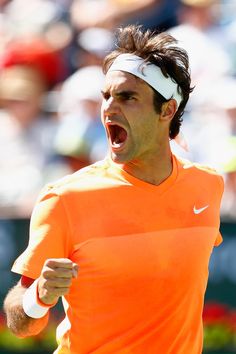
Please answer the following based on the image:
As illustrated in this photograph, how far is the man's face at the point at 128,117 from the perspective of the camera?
3779 mm

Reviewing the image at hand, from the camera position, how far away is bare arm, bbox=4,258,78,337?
329 centimetres

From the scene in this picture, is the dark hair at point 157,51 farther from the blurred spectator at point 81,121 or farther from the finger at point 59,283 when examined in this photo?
the blurred spectator at point 81,121

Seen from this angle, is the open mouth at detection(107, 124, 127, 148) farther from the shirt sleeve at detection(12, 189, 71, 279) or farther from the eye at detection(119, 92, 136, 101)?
the shirt sleeve at detection(12, 189, 71, 279)

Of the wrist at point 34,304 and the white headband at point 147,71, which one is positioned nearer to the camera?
the wrist at point 34,304

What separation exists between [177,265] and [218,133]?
3.19m

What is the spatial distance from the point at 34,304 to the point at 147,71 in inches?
40.5

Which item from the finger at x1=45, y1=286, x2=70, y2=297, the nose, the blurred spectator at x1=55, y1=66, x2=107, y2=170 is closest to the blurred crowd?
the blurred spectator at x1=55, y1=66, x2=107, y2=170

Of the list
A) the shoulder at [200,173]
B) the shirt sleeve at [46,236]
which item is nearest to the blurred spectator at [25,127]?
the shoulder at [200,173]

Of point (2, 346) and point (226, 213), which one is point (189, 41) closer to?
point (226, 213)

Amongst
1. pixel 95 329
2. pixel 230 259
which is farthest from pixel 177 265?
Answer: pixel 230 259

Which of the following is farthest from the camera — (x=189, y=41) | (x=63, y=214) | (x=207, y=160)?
(x=189, y=41)

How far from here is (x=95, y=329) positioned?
12.2 feet

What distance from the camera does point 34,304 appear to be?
11.7ft

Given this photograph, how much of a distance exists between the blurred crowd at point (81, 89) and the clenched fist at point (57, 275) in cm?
310
